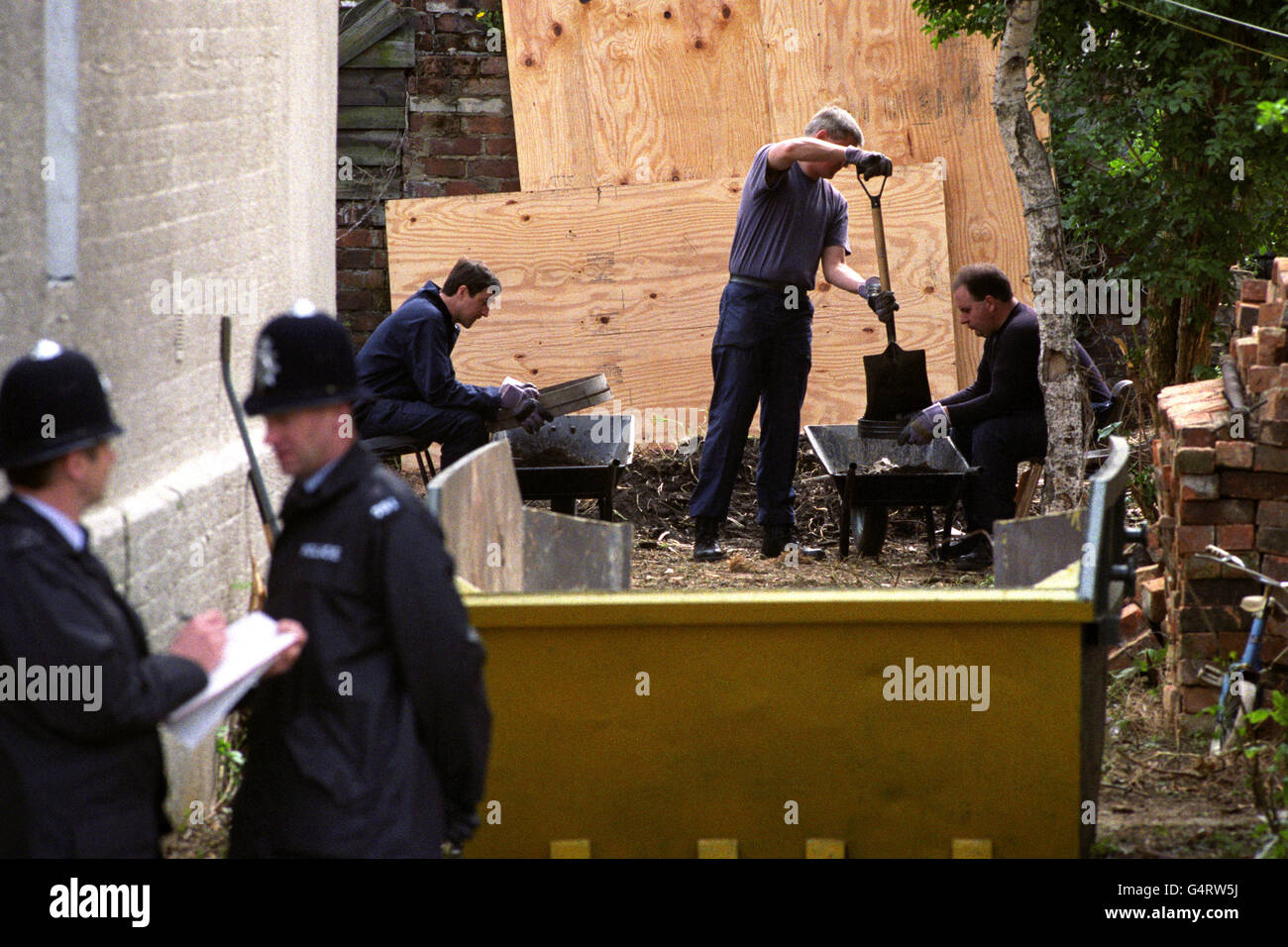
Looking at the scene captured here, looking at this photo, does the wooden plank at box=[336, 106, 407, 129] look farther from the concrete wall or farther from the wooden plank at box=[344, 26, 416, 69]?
the concrete wall

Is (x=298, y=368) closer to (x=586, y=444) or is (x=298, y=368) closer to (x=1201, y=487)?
(x=1201, y=487)

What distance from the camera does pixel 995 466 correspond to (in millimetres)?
7141

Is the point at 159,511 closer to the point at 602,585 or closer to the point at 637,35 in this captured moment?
the point at 602,585

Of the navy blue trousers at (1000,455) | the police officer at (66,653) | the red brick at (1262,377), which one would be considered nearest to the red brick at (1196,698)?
the red brick at (1262,377)

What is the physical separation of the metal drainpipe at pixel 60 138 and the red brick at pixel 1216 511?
12.4ft

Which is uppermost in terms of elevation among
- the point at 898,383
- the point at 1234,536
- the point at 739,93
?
the point at 739,93

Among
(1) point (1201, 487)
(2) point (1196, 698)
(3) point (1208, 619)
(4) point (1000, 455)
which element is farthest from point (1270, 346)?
(4) point (1000, 455)

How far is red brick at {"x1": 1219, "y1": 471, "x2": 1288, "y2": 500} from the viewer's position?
4.93m

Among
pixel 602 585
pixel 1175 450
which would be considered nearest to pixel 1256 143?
pixel 1175 450

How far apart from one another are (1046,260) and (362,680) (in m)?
4.80

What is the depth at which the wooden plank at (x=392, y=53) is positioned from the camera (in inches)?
354

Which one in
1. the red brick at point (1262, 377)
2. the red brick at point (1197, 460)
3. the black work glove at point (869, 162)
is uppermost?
the black work glove at point (869, 162)

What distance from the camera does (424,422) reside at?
6926 mm

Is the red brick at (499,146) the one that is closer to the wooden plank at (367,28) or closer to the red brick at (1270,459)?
the wooden plank at (367,28)
